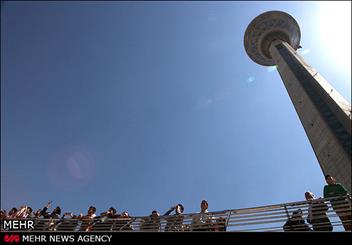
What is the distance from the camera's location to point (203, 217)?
24.6 ft

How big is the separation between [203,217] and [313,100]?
1833cm

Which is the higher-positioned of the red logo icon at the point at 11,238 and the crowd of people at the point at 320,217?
the red logo icon at the point at 11,238

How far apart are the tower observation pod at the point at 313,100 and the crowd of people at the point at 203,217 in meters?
10.4

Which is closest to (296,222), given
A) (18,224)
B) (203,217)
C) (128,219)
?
(203,217)

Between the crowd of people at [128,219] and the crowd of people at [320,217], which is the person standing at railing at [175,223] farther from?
the crowd of people at [320,217]

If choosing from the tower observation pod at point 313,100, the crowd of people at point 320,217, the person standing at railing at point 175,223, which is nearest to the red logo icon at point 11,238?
the person standing at railing at point 175,223

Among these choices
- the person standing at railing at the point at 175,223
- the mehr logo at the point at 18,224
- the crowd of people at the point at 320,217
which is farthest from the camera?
the mehr logo at the point at 18,224

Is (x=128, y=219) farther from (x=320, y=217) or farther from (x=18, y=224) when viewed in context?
(x=320, y=217)

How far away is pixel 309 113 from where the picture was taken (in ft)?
71.7

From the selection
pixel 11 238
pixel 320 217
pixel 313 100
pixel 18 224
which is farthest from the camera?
pixel 313 100

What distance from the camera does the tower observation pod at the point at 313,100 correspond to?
1730cm

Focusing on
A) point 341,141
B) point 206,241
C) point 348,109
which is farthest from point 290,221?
point 348,109

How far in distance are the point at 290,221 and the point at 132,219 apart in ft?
13.8

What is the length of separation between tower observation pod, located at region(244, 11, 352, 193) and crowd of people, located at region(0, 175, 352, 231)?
410 inches
